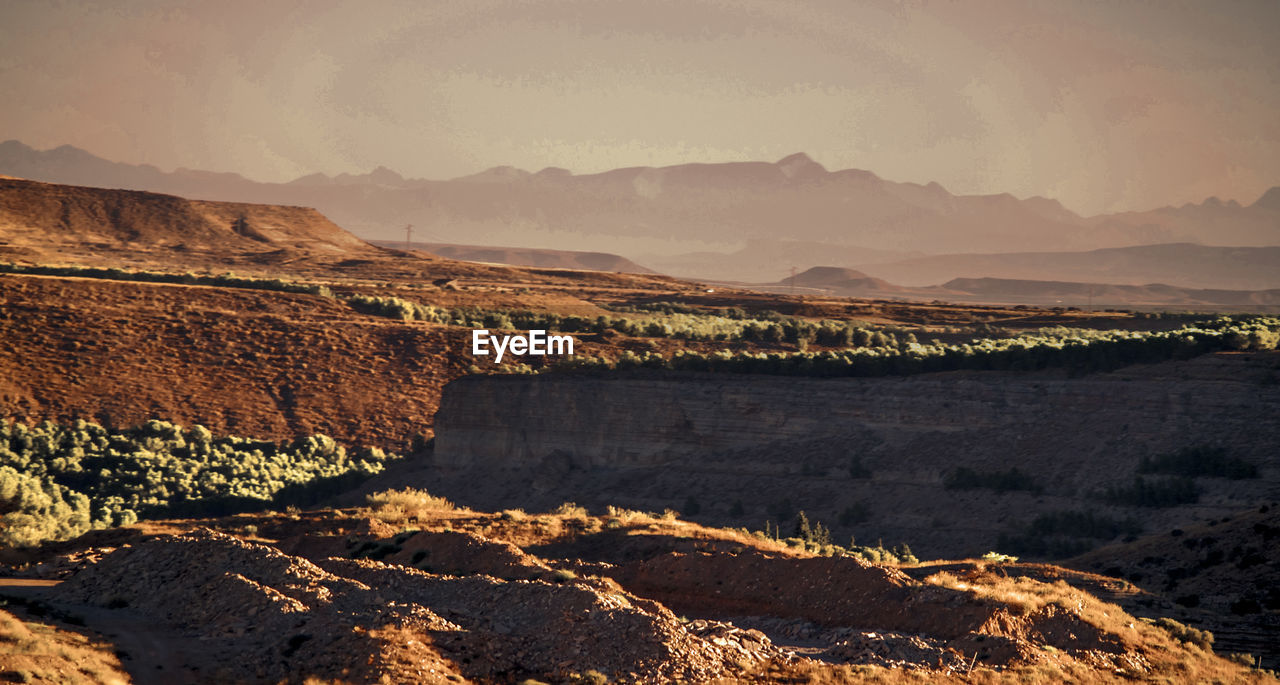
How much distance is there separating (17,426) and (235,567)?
35.0 metres

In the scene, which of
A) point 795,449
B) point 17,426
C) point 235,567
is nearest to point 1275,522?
point 795,449

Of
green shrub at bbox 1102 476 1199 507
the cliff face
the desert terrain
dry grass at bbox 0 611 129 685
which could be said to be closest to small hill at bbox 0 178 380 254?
the desert terrain

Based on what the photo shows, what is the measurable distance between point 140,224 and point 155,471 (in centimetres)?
7665

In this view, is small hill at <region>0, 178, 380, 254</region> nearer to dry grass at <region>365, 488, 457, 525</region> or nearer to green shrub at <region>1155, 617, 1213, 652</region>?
dry grass at <region>365, 488, 457, 525</region>

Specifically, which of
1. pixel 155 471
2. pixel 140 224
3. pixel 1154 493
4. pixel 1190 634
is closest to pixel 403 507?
pixel 155 471

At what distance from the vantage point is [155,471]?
153 ft

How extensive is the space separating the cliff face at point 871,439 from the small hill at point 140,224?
68.8 metres

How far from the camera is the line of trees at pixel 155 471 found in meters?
41.2

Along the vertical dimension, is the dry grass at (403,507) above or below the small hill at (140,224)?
below

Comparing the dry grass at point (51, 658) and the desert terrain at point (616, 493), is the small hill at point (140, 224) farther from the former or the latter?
the dry grass at point (51, 658)

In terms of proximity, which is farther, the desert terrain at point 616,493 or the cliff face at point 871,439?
the cliff face at point 871,439

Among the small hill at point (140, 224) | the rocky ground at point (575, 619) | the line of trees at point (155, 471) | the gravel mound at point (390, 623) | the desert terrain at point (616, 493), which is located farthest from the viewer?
the small hill at point (140, 224)

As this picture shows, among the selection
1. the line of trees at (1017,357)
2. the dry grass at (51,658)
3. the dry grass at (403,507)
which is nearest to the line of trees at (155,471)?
the dry grass at (403,507)

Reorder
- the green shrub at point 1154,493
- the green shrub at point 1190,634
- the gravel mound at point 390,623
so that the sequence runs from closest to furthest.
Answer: the gravel mound at point 390,623, the green shrub at point 1190,634, the green shrub at point 1154,493
